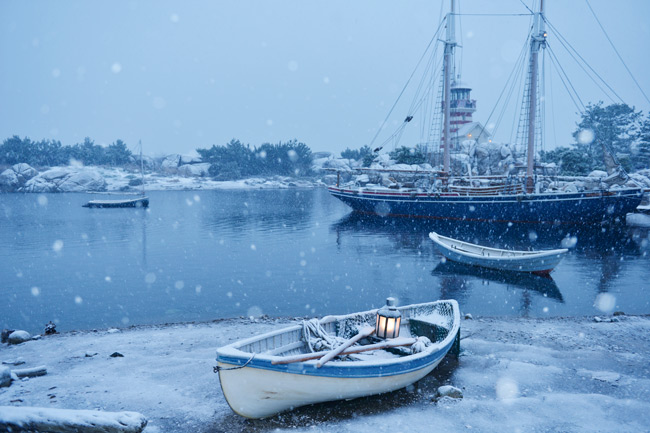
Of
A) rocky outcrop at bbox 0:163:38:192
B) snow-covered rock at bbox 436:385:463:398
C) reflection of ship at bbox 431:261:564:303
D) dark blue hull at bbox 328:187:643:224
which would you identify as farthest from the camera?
rocky outcrop at bbox 0:163:38:192


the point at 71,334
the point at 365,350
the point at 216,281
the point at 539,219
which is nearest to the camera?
the point at 365,350

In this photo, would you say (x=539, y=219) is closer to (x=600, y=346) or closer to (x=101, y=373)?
(x=600, y=346)

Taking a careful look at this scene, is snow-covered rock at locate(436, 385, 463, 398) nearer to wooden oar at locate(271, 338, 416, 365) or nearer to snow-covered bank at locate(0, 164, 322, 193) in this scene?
wooden oar at locate(271, 338, 416, 365)

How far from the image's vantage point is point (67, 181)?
93875mm

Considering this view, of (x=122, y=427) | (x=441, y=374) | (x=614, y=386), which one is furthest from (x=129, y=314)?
(x=614, y=386)

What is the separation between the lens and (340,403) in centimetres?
872

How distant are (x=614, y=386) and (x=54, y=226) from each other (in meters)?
49.1

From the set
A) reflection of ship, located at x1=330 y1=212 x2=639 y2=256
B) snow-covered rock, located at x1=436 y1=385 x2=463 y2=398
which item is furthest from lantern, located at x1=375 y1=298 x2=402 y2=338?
reflection of ship, located at x1=330 y1=212 x2=639 y2=256

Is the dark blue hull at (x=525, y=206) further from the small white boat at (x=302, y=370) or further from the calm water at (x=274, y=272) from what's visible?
the small white boat at (x=302, y=370)

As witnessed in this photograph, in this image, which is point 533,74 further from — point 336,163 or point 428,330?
point 336,163

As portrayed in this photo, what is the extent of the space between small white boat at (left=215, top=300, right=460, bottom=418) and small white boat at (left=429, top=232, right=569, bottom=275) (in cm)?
1372

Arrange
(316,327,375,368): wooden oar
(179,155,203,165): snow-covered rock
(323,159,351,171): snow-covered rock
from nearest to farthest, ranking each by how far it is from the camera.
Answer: (316,327,375,368): wooden oar
(323,159,351,171): snow-covered rock
(179,155,203,165): snow-covered rock

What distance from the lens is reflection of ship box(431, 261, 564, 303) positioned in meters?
20.7

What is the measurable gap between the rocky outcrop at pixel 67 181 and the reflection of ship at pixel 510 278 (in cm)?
9038
